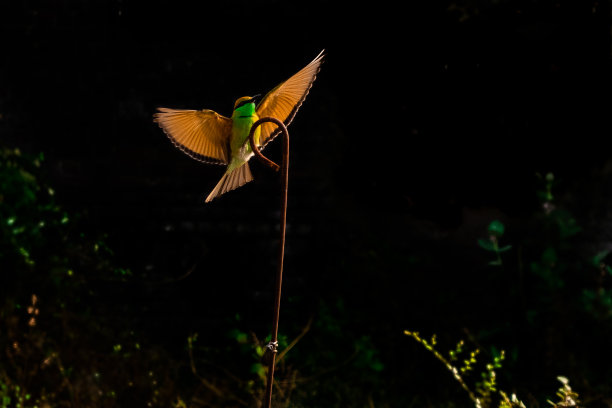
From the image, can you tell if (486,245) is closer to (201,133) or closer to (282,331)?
(282,331)

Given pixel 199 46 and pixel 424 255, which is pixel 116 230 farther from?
pixel 424 255

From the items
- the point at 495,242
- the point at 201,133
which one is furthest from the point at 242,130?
the point at 495,242

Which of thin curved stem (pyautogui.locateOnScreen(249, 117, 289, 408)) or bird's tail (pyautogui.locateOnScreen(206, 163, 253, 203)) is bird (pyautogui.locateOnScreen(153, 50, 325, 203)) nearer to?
bird's tail (pyautogui.locateOnScreen(206, 163, 253, 203))

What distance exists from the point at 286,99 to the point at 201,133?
0.62 ft

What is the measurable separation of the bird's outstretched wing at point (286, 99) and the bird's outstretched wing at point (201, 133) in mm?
83

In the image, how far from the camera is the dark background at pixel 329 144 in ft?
11.8

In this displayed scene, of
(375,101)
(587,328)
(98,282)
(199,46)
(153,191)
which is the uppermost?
(199,46)

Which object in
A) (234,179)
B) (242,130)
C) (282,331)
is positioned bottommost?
(282,331)

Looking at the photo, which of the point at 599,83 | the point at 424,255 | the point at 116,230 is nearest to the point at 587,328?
the point at 424,255

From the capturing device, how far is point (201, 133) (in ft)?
5.19

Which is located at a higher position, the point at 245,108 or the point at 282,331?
the point at 245,108

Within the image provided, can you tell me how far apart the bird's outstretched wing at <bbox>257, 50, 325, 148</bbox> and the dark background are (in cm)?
199

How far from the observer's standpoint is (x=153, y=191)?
3.62m

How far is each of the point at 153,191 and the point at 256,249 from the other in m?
0.56
